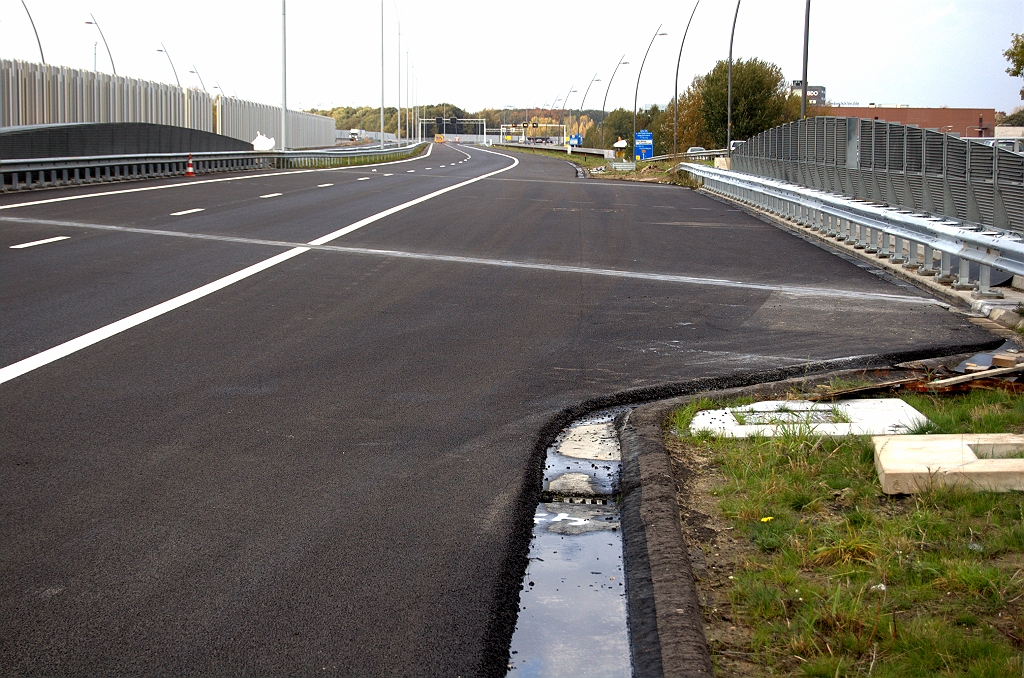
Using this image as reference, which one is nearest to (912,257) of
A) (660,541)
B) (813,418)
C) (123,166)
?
(813,418)

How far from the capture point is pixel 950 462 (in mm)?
5531

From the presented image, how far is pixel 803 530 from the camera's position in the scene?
5.07 m

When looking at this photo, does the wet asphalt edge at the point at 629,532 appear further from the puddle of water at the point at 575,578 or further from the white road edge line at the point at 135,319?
the white road edge line at the point at 135,319

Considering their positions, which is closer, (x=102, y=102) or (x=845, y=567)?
(x=845, y=567)

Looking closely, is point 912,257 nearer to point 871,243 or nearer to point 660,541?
point 871,243

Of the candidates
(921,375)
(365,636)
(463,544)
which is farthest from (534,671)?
(921,375)

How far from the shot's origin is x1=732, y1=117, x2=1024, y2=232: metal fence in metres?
13.8

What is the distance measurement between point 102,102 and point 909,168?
42328 millimetres

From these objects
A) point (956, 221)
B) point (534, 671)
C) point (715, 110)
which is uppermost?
point (715, 110)

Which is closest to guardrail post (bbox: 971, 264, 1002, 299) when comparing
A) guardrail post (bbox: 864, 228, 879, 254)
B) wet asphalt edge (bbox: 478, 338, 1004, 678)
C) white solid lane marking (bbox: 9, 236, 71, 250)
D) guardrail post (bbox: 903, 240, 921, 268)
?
guardrail post (bbox: 903, 240, 921, 268)

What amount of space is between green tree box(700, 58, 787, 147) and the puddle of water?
108 meters

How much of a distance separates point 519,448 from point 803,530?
2026mm

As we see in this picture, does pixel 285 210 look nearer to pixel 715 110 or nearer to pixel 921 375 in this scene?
pixel 921 375

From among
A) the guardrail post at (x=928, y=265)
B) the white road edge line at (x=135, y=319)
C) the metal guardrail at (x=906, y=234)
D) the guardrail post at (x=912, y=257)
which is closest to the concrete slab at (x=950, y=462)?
the metal guardrail at (x=906, y=234)
